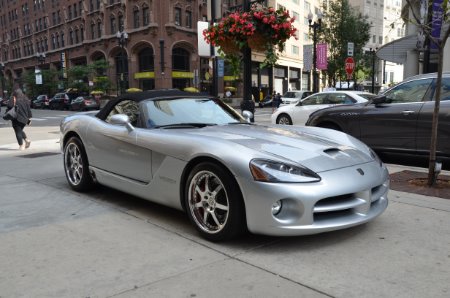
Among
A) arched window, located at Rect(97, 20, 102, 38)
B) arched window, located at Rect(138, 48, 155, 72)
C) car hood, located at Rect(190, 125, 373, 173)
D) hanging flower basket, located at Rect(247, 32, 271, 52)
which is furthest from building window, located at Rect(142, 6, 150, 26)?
car hood, located at Rect(190, 125, 373, 173)

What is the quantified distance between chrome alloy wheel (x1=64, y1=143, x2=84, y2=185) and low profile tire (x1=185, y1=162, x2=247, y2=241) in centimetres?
232

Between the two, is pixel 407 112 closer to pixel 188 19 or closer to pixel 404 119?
pixel 404 119

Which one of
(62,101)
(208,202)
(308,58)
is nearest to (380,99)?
(208,202)

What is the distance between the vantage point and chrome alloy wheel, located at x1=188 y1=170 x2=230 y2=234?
3758mm

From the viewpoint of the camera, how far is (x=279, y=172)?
3518mm

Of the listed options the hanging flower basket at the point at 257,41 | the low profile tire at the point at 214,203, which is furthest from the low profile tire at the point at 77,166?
the hanging flower basket at the point at 257,41

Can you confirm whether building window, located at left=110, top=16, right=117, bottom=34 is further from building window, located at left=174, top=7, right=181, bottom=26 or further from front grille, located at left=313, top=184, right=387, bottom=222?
front grille, located at left=313, top=184, right=387, bottom=222

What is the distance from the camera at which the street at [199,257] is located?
295 centimetres

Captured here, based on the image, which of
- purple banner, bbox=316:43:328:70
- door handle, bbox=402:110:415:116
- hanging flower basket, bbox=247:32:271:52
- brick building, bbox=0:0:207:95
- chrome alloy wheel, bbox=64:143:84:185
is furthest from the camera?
brick building, bbox=0:0:207:95

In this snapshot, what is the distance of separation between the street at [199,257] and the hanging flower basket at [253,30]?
405cm

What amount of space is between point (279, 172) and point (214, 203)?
2.19ft

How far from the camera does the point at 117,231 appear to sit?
13.8 ft

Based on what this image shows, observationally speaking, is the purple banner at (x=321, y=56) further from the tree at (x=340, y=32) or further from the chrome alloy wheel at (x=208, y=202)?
the chrome alloy wheel at (x=208, y=202)

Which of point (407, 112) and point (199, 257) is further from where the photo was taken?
point (407, 112)
